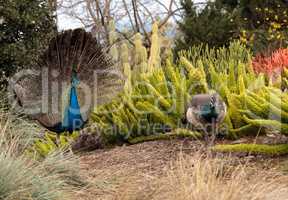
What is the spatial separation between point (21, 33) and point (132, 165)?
14.6 feet

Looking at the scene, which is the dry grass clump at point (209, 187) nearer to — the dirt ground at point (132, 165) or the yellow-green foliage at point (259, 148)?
the dirt ground at point (132, 165)

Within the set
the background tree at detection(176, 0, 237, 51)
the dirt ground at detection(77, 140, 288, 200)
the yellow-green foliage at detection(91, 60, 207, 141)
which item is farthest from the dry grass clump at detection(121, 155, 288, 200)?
the background tree at detection(176, 0, 237, 51)

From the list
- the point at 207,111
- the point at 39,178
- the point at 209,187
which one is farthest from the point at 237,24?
the point at 209,187

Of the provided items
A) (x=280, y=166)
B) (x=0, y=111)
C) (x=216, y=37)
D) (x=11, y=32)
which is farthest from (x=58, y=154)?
(x=216, y=37)

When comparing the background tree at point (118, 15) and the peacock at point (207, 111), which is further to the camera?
the background tree at point (118, 15)

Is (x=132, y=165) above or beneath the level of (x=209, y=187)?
beneath

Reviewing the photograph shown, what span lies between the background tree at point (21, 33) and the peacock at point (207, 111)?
3933mm

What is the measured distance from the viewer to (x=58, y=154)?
5.53 m

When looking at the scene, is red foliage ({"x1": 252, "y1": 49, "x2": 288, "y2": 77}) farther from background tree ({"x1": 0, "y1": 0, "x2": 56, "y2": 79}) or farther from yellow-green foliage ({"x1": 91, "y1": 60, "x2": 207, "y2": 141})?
background tree ({"x1": 0, "y1": 0, "x2": 56, "y2": 79})

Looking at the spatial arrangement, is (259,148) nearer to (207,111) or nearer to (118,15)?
(207,111)

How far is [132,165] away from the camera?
20.0 feet

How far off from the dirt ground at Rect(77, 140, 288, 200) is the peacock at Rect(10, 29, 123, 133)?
1.60 m

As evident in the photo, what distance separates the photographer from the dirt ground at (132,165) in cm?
484

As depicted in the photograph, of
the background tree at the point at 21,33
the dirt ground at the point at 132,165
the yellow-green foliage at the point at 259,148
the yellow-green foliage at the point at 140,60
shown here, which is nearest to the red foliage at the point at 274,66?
the yellow-green foliage at the point at 140,60
